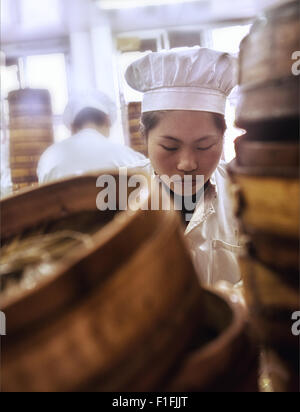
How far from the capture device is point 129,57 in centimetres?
898

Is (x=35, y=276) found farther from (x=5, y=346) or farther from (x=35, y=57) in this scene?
(x=35, y=57)

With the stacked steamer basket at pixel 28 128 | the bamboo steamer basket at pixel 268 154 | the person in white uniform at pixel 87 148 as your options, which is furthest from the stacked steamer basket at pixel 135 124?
the bamboo steamer basket at pixel 268 154

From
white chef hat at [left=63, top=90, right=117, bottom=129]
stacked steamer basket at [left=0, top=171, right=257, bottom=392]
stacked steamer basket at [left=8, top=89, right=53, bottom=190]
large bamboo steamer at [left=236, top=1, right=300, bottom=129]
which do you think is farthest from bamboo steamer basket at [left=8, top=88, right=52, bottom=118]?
large bamboo steamer at [left=236, top=1, right=300, bottom=129]

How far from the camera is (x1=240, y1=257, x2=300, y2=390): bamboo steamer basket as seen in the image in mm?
881

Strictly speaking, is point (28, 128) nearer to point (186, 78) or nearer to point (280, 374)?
point (186, 78)

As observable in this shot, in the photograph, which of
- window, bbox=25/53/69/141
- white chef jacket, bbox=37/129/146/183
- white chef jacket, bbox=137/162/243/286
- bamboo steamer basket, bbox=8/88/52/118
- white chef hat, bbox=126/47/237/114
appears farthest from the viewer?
window, bbox=25/53/69/141

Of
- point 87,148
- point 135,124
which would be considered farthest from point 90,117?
point 87,148

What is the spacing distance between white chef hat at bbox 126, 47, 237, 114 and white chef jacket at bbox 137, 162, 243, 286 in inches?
25.0

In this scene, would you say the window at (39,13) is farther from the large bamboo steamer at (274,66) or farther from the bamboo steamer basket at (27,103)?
the large bamboo steamer at (274,66)

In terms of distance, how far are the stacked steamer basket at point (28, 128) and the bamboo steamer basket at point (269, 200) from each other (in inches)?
212

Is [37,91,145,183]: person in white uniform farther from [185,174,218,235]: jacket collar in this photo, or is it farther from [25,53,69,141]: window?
[25,53,69,141]: window

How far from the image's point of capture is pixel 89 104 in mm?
5438
